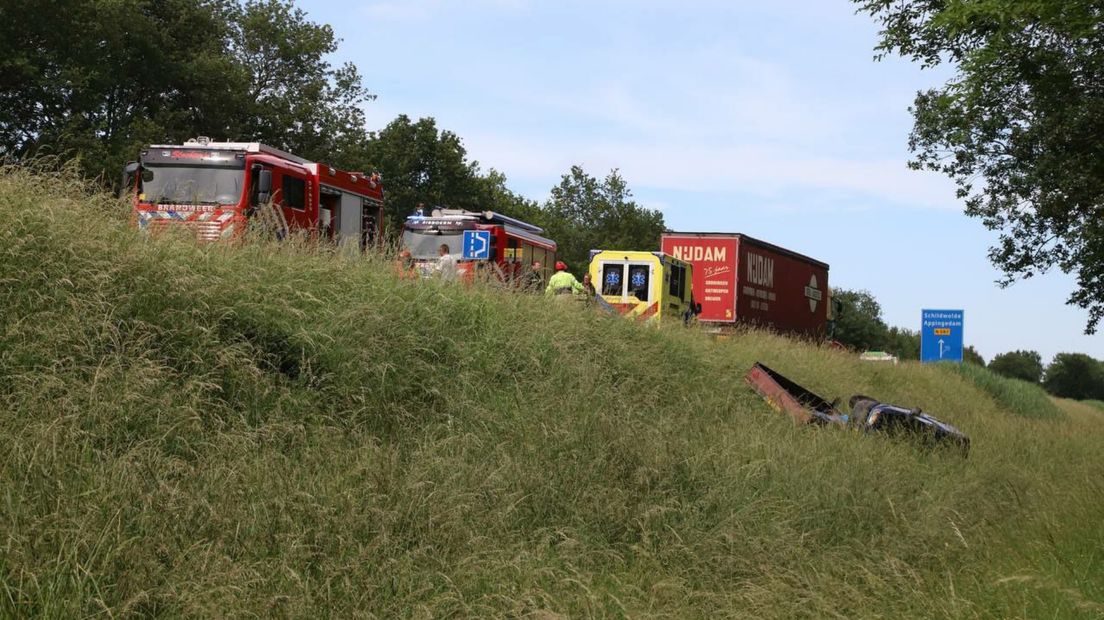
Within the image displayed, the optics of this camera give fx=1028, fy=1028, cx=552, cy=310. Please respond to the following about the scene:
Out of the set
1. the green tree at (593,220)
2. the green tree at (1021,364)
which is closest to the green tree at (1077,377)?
the green tree at (1021,364)

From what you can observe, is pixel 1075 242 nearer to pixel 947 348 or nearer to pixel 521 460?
pixel 947 348

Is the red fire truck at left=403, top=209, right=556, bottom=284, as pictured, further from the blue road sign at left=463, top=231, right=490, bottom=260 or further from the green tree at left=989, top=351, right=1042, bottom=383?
the green tree at left=989, top=351, right=1042, bottom=383

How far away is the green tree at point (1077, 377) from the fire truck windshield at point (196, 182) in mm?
157602

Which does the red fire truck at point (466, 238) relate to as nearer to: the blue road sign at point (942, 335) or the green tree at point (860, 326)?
the blue road sign at point (942, 335)

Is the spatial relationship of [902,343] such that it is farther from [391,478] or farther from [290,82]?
[391,478]

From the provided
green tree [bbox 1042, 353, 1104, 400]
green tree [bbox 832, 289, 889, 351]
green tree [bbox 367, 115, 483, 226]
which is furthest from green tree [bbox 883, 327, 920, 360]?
green tree [bbox 367, 115, 483, 226]

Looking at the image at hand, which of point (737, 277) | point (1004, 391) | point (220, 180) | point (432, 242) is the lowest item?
point (1004, 391)

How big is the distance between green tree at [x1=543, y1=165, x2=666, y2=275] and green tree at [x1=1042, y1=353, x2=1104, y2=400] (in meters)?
104

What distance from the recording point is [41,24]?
33.8 metres

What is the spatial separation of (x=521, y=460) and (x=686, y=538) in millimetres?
1542

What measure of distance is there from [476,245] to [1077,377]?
157m

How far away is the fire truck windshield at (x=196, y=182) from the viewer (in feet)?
58.0

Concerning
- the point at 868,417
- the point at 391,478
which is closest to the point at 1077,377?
the point at 868,417

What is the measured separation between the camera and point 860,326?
11675 cm
